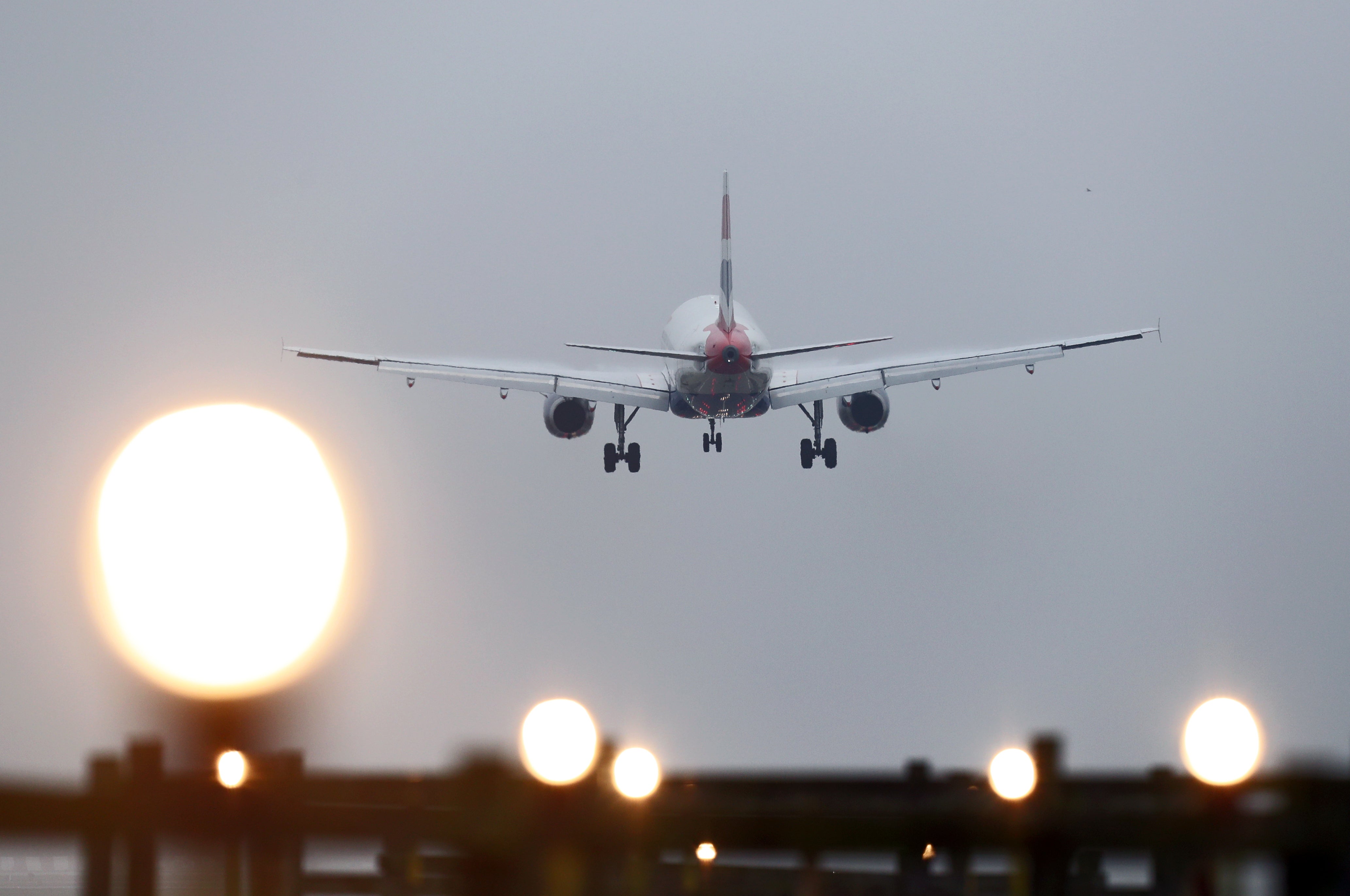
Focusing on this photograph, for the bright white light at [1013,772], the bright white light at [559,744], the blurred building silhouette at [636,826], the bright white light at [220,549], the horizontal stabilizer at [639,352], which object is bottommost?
the blurred building silhouette at [636,826]

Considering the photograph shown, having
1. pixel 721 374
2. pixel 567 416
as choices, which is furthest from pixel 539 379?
pixel 721 374

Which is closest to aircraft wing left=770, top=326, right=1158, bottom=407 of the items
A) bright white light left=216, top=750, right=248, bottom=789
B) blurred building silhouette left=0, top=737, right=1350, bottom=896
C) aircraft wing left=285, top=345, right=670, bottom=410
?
aircraft wing left=285, top=345, right=670, bottom=410

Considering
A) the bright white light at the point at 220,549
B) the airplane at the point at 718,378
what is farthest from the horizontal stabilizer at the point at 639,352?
the bright white light at the point at 220,549

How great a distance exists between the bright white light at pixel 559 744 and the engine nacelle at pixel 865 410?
63029mm

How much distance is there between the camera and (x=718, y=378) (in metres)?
62.5

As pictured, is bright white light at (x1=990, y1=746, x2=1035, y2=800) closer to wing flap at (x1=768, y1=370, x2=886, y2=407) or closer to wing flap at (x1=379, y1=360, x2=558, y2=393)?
wing flap at (x1=379, y1=360, x2=558, y2=393)

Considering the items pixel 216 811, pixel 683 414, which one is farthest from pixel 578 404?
pixel 216 811

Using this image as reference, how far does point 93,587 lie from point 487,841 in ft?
20.2

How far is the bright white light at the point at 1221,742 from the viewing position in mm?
6730

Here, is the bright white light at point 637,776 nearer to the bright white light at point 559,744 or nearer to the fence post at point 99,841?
the bright white light at point 559,744

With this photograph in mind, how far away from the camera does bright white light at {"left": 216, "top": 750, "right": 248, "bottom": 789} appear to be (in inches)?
265

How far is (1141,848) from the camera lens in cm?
544

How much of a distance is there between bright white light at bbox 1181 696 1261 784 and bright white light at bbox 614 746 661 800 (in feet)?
8.53

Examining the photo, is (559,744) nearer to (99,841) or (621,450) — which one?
→ (99,841)
